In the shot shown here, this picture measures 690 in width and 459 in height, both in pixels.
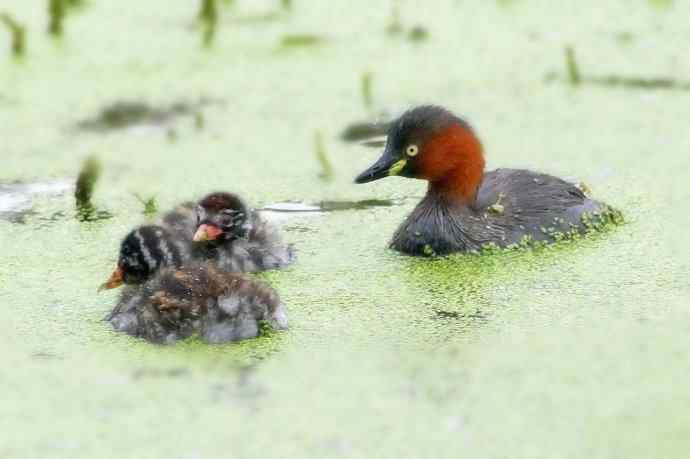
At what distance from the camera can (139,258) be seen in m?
5.38

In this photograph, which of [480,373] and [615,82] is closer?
[480,373]

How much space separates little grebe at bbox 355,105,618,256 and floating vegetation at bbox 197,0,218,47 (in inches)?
122

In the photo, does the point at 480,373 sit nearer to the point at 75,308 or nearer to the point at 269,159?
the point at 75,308

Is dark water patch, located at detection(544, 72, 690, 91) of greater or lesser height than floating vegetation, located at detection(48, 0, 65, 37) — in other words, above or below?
below

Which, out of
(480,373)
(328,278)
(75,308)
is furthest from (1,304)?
(480,373)

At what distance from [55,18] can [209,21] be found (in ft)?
3.05

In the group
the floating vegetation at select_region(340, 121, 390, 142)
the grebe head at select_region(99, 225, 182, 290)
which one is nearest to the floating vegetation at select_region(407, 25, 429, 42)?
the floating vegetation at select_region(340, 121, 390, 142)

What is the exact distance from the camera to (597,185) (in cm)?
683

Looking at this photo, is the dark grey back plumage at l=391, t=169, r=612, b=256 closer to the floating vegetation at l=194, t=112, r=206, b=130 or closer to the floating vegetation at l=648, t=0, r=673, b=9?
the floating vegetation at l=194, t=112, r=206, b=130

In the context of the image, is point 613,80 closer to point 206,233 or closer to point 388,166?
point 388,166

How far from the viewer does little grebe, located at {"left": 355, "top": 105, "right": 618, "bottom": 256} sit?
234 inches

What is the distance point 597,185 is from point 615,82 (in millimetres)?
1713

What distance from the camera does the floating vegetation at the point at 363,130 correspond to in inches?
302

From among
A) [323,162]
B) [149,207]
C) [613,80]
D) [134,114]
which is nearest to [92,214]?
[149,207]
